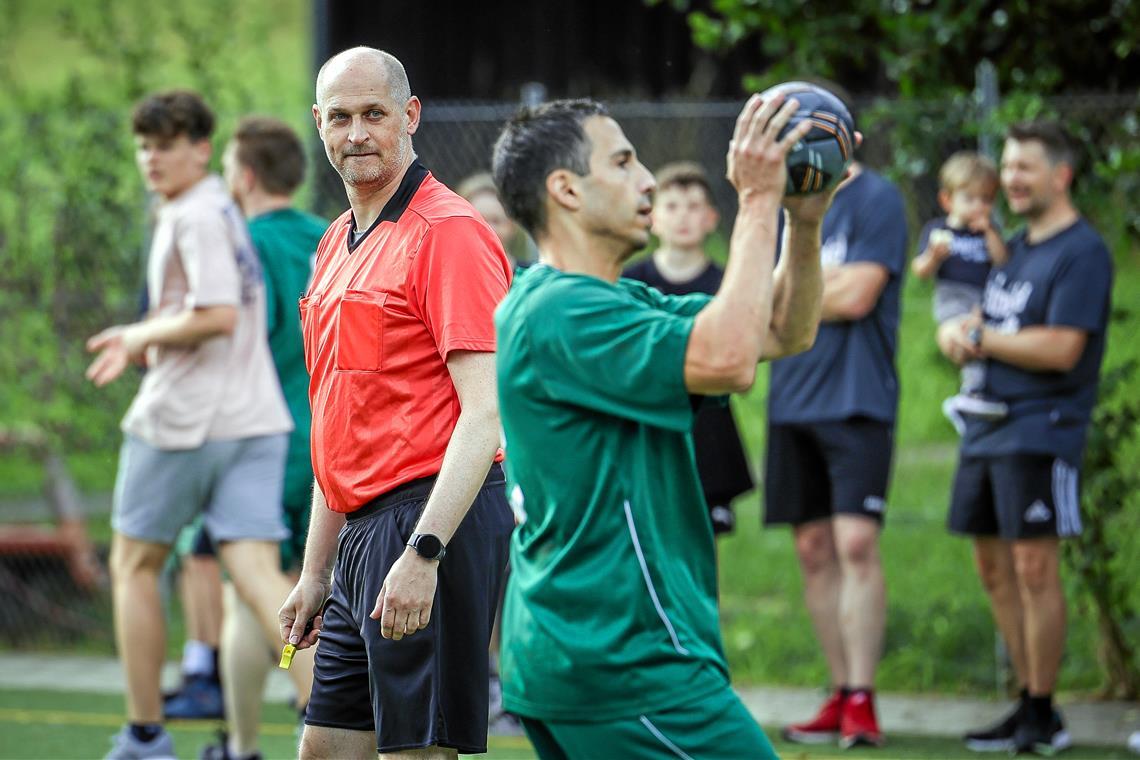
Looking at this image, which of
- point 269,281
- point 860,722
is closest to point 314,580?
point 269,281

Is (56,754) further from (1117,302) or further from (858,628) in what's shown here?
(1117,302)

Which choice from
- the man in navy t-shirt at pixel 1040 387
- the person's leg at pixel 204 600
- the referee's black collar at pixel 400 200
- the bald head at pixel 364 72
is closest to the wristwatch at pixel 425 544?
the referee's black collar at pixel 400 200

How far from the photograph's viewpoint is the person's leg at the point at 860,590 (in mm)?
6598

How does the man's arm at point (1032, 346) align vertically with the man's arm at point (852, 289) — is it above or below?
below

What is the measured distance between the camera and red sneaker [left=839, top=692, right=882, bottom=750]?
6492 millimetres

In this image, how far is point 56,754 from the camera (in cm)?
673

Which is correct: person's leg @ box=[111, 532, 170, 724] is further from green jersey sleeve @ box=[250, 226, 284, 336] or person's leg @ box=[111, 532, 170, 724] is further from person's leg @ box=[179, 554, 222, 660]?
person's leg @ box=[179, 554, 222, 660]

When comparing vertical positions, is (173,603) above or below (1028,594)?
below

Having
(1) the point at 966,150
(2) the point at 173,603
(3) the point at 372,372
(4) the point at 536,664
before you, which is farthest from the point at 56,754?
(1) the point at 966,150

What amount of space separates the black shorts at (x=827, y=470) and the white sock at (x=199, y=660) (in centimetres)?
258

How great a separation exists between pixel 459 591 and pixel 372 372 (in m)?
0.55

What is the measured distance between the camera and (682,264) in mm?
7008

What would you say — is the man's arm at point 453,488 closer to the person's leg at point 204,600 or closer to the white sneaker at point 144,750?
the white sneaker at point 144,750

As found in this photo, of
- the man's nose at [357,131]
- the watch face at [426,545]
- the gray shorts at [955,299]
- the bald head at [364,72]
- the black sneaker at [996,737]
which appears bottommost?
the black sneaker at [996,737]
